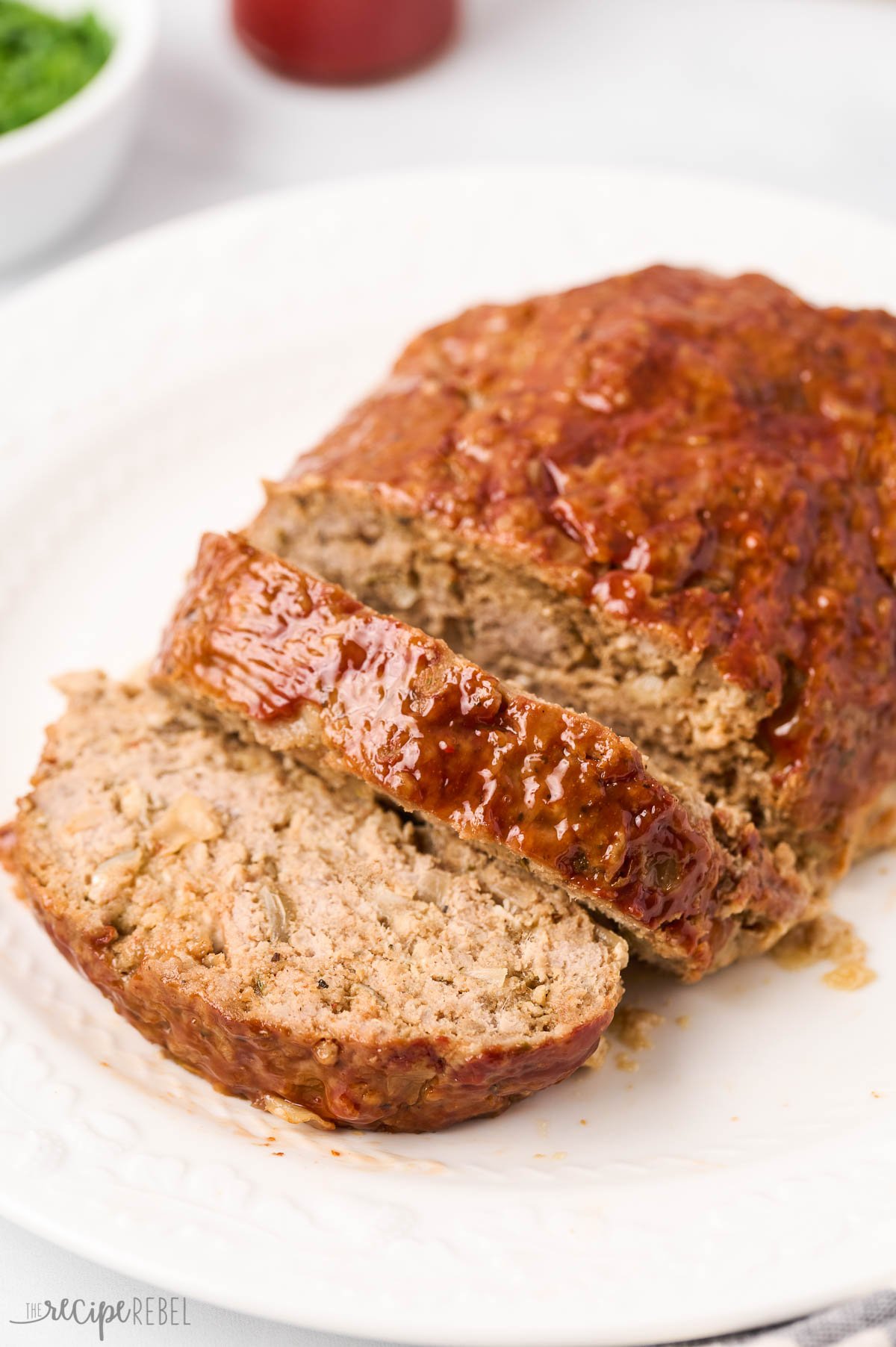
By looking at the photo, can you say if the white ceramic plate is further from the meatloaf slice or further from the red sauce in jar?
the red sauce in jar

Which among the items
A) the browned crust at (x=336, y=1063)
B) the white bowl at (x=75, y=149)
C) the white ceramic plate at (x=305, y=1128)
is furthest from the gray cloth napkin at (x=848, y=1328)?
the white bowl at (x=75, y=149)

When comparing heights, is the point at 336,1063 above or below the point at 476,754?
below

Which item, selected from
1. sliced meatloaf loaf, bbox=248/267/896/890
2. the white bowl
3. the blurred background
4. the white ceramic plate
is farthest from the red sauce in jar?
sliced meatloaf loaf, bbox=248/267/896/890

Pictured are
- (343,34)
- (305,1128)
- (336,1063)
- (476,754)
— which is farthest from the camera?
(343,34)

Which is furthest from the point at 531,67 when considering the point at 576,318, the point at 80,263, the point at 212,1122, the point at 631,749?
the point at 212,1122

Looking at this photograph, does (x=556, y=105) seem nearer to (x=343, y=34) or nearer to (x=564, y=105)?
(x=564, y=105)

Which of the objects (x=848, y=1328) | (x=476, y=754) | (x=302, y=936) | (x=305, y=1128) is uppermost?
(x=476, y=754)

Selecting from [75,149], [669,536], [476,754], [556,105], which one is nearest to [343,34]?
[556,105]
